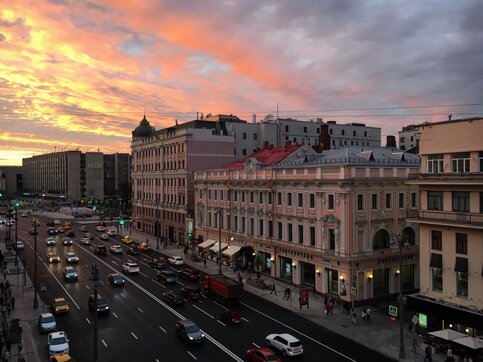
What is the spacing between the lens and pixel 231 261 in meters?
65.2

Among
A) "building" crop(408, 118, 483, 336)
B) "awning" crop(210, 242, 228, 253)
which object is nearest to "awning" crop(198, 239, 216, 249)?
"awning" crop(210, 242, 228, 253)

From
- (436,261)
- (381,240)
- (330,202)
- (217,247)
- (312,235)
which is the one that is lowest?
(217,247)

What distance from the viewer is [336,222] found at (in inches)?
1860

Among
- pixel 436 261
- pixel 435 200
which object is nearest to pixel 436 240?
pixel 436 261

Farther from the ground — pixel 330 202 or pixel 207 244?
pixel 330 202

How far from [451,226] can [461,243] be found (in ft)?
4.62

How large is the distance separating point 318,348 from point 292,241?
21.2 metres

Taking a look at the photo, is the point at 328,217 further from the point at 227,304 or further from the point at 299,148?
the point at 299,148

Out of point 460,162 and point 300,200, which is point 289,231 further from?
point 460,162

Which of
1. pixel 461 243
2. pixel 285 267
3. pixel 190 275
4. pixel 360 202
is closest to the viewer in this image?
pixel 461 243

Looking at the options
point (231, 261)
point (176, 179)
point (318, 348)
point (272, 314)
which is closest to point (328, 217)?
point (272, 314)

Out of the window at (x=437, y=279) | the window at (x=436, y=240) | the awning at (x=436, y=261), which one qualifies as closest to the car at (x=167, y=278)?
the window at (x=437, y=279)

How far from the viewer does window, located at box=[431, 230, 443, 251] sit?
116ft

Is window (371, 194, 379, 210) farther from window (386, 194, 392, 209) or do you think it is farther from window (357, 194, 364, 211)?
window (386, 194, 392, 209)
